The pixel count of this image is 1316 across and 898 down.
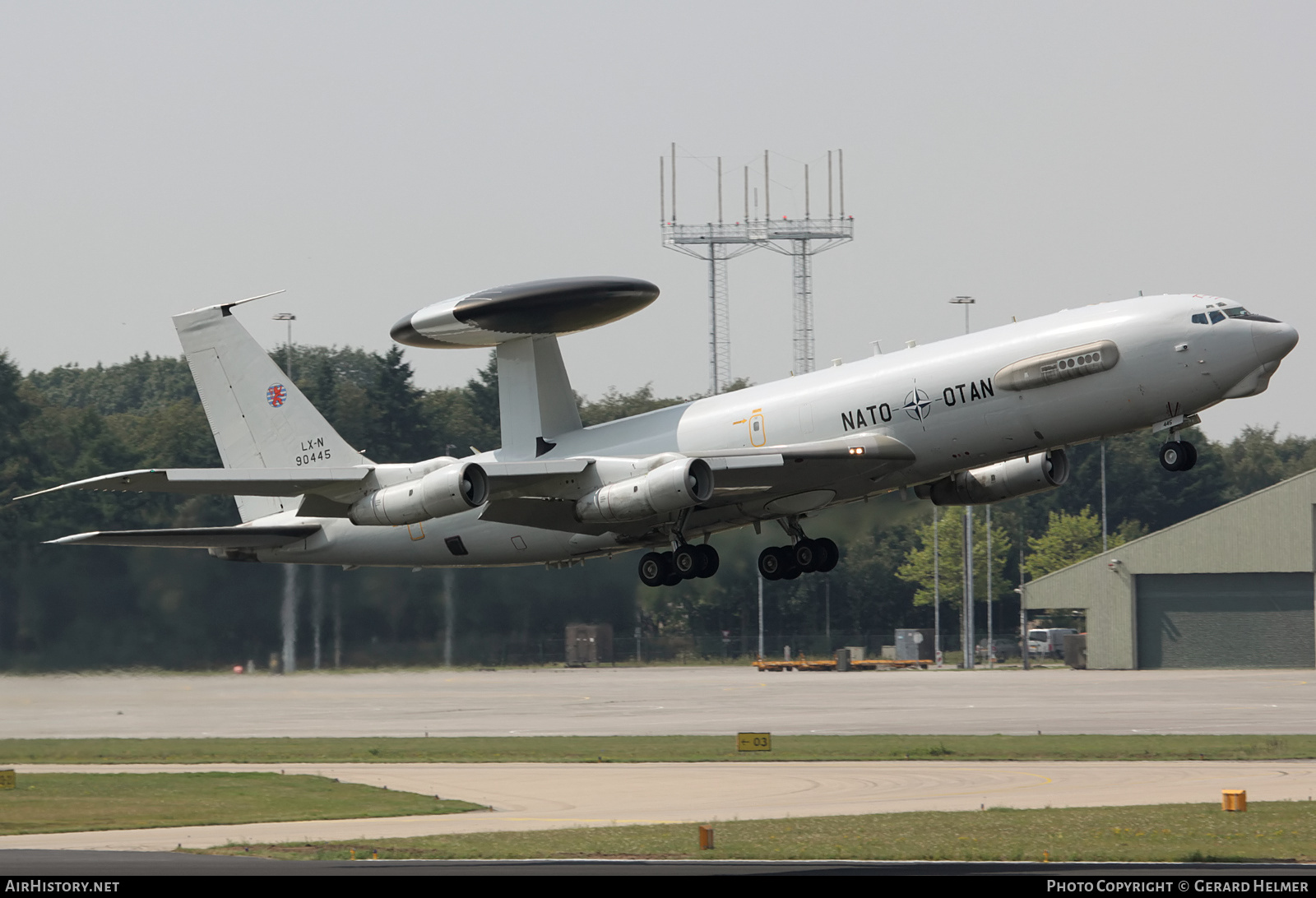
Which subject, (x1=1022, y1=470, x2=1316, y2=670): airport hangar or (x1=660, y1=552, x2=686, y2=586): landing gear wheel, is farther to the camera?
(x1=1022, y1=470, x2=1316, y2=670): airport hangar

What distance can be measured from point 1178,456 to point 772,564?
37.4 ft

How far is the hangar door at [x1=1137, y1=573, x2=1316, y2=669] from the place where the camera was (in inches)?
3947

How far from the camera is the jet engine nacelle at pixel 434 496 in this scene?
37.8m

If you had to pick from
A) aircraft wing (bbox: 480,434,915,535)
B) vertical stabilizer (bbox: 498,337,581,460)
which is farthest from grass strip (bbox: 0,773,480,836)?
vertical stabilizer (bbox: 498,337,581,460)

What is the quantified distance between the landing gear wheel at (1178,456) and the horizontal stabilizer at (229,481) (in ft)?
59.8

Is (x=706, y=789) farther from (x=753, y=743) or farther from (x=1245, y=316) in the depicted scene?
(x=1245, y=316)

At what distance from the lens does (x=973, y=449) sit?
37875 mm

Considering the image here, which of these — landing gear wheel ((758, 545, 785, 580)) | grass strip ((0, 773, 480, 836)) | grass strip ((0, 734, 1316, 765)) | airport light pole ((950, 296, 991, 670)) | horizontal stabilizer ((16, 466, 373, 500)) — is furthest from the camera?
airport light pole ((950, 296, 991, 670))

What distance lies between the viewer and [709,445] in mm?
40906

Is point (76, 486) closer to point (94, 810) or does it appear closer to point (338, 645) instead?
point (94, 810)

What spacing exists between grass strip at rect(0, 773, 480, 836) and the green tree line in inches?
162

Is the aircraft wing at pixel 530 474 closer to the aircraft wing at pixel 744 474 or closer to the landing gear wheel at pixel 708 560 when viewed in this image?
the aircraft wing at pixel 744 474

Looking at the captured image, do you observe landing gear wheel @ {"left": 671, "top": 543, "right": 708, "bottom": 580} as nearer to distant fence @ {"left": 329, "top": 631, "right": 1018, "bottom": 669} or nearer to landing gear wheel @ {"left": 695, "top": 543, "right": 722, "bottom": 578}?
landing gear wheel @ {"left": 695, "top": 543, "right": 722, "bottom": 578}
